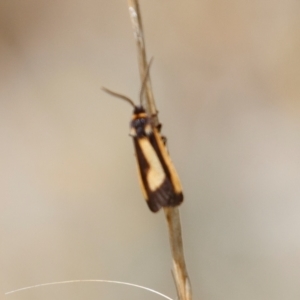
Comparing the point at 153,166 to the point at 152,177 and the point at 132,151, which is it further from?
the point at 132,151

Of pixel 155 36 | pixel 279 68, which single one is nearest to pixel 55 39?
pixel 155 36

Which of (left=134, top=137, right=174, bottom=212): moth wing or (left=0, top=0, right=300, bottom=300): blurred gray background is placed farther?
(left=0, top=0, right=300, bottom=300): blurred gray background

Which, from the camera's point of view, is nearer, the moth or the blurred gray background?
the moth

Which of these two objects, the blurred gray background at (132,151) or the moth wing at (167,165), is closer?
the moth wing at (167,165)

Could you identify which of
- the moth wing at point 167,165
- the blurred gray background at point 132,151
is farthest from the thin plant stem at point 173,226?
the blurred gray background at point 132,151

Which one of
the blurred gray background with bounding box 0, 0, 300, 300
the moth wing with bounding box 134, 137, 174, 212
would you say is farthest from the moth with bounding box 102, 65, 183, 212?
the blurred gray background with bounding box 0, 0, 300, 300

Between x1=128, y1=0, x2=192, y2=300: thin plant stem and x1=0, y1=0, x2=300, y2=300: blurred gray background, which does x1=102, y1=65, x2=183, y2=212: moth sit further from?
x1=0, y1=0, x2=300, y2=300: blurred gray background

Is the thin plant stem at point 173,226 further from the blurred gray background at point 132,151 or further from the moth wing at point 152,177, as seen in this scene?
the blurred gray background at point 132,151
